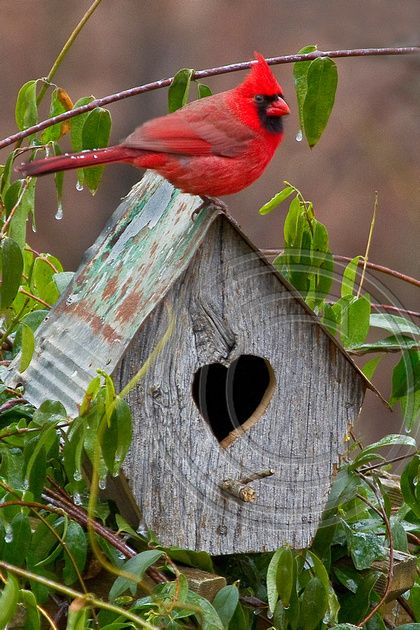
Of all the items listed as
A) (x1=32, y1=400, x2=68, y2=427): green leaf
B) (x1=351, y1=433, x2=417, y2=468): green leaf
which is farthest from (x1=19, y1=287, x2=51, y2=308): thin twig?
(x1=351, y1=433, x2=417, y2=468): green leaf

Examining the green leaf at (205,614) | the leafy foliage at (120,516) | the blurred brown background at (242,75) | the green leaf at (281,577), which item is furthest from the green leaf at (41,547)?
the blurred brown background at (242,75)

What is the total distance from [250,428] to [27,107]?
77 centimetres

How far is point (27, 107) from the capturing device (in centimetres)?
231

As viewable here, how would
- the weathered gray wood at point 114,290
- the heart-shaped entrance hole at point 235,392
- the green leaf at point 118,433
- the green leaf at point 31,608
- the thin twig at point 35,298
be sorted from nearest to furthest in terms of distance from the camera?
the green leaf at point 31,608 → the green leaf at point 118,433 → the weathered gray wood at point 114,290 → the heart-shaped entrance hole at point 235,392 → the thin twig at point 35,298

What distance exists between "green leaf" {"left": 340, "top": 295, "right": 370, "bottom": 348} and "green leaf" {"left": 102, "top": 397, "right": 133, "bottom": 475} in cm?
68

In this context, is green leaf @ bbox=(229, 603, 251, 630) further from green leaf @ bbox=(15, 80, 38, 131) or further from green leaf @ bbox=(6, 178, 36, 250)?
green leaf @ bbox=(15, 80, 38, 131)

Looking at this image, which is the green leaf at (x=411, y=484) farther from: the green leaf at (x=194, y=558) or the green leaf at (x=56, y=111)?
the green leaf at (x=56, y=111)

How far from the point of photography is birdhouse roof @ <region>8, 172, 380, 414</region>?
2.04m

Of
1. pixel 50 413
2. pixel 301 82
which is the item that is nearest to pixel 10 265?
pixel 50 413

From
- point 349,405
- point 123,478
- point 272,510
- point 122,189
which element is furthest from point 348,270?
point 122,189

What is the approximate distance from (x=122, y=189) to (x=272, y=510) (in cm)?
357

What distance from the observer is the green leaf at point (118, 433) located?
1.72 m

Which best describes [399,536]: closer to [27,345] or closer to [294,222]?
[294,222]

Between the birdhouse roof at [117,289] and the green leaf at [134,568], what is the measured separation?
323mm
